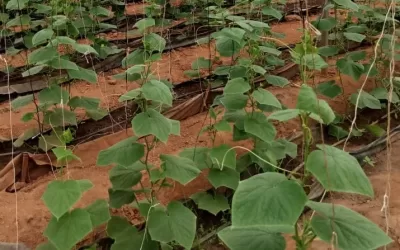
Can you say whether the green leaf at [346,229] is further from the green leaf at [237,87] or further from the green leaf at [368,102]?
the green leaf at [368,102]

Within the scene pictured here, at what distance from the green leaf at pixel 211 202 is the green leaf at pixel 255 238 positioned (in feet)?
3.61

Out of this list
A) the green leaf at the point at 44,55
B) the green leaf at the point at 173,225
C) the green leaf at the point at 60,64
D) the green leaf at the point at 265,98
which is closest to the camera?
the green leaf at the point at 173,225

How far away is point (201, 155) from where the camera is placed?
9.39ft

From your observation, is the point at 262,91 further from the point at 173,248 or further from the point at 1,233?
the point at 1,233

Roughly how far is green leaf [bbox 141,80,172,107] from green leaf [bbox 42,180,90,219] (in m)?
0.45

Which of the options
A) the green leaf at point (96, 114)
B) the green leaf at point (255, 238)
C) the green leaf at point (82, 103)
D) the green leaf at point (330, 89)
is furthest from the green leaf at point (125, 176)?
the green leaf at point (330, 89)

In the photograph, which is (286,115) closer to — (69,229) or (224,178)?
(69,229)

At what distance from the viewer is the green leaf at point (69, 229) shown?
2.09 metres

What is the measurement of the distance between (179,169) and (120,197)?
317 mm

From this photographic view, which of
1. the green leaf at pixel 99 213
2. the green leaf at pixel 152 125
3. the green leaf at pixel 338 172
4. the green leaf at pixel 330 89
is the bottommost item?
the green leaf at pixel 330 89

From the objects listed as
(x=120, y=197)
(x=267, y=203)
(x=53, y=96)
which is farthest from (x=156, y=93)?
(x=53, y=96)

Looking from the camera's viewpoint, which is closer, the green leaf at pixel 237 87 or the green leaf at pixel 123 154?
the green leaf at pixel 123 154

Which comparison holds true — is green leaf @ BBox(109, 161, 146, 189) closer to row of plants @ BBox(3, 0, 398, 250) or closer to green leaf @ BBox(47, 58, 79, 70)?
row of plants @ BBox(3, 0, 398, 250)

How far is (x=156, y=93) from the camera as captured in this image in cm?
230
